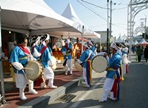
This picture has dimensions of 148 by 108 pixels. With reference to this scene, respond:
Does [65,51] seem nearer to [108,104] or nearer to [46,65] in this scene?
[46,65]

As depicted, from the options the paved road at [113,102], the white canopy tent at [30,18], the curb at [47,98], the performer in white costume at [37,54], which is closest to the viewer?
the curb at [47,98]

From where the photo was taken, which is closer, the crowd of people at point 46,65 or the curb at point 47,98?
the curb at point 47,98

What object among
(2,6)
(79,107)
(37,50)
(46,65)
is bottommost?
(79,107)

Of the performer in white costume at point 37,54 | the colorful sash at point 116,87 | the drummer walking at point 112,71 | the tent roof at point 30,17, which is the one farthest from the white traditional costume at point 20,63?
the colorful sash at point 116,87

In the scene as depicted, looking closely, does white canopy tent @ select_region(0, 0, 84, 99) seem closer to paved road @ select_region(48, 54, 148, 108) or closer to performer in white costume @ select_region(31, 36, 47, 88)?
performer in white costume @ select_region(31, 36, 47, 88)

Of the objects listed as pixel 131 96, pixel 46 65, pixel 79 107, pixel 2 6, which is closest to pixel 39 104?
pixel 79 107

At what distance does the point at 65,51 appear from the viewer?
1038 centimetres

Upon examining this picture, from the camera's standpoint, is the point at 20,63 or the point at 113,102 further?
the point at 113,102

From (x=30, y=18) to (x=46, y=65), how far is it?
9.71ft

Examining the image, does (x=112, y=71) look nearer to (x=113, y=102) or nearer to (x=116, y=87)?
(x=116, y=87)

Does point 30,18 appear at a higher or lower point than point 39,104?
higher

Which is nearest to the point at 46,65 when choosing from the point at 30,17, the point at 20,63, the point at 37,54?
the point at 37,54

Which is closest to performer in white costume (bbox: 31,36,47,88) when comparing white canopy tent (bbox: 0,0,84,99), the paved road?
white canopy tent (bbox: 0,0,84,99)

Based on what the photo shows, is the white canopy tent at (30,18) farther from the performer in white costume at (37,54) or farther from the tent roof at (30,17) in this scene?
the performer in white costume at (37,54)
